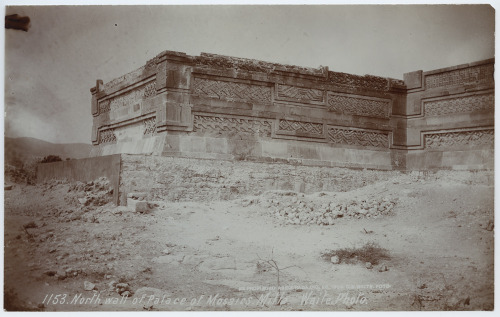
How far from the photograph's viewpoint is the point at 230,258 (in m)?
6.07

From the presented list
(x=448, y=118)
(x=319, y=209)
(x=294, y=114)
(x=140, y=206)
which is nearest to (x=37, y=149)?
(x=140, y=206)

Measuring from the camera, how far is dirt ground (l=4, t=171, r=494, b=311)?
5773 millimetres

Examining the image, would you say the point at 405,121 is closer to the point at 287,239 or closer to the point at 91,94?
the point at 287,239

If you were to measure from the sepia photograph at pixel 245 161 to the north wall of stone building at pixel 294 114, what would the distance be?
3 cm

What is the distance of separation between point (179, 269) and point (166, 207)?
111 centimetres

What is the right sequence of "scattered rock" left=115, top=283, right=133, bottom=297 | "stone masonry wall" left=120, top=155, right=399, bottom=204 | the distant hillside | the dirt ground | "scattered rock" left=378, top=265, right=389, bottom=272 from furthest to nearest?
1. "stone masonry wall" left=120, top=155, right=399, bottom=204
2. the distant hillside
3. "scattered rock" left=378, top=265, right=389, bottom=272
4. the dirt ground
5. "scattered rock" left=115, top=283, right=133, bottom=297

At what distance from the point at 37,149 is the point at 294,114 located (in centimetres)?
377

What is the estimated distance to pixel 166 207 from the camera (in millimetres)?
6781

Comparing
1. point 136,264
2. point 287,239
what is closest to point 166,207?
point 136,264

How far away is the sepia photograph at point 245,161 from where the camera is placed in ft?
19.6

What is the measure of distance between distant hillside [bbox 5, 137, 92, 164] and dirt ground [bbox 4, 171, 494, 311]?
0.40 m

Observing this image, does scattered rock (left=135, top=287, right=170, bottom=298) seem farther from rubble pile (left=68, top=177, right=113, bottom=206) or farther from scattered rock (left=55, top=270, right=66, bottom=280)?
rubble pile (left=68, top=177, right=113, bottom=206)

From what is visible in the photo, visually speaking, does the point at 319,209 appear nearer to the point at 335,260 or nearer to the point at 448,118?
the point at 335,260

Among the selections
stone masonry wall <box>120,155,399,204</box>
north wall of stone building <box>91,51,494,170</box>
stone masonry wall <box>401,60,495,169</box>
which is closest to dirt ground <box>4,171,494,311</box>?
stone masonry wall <box>120,155,399,204</box>
